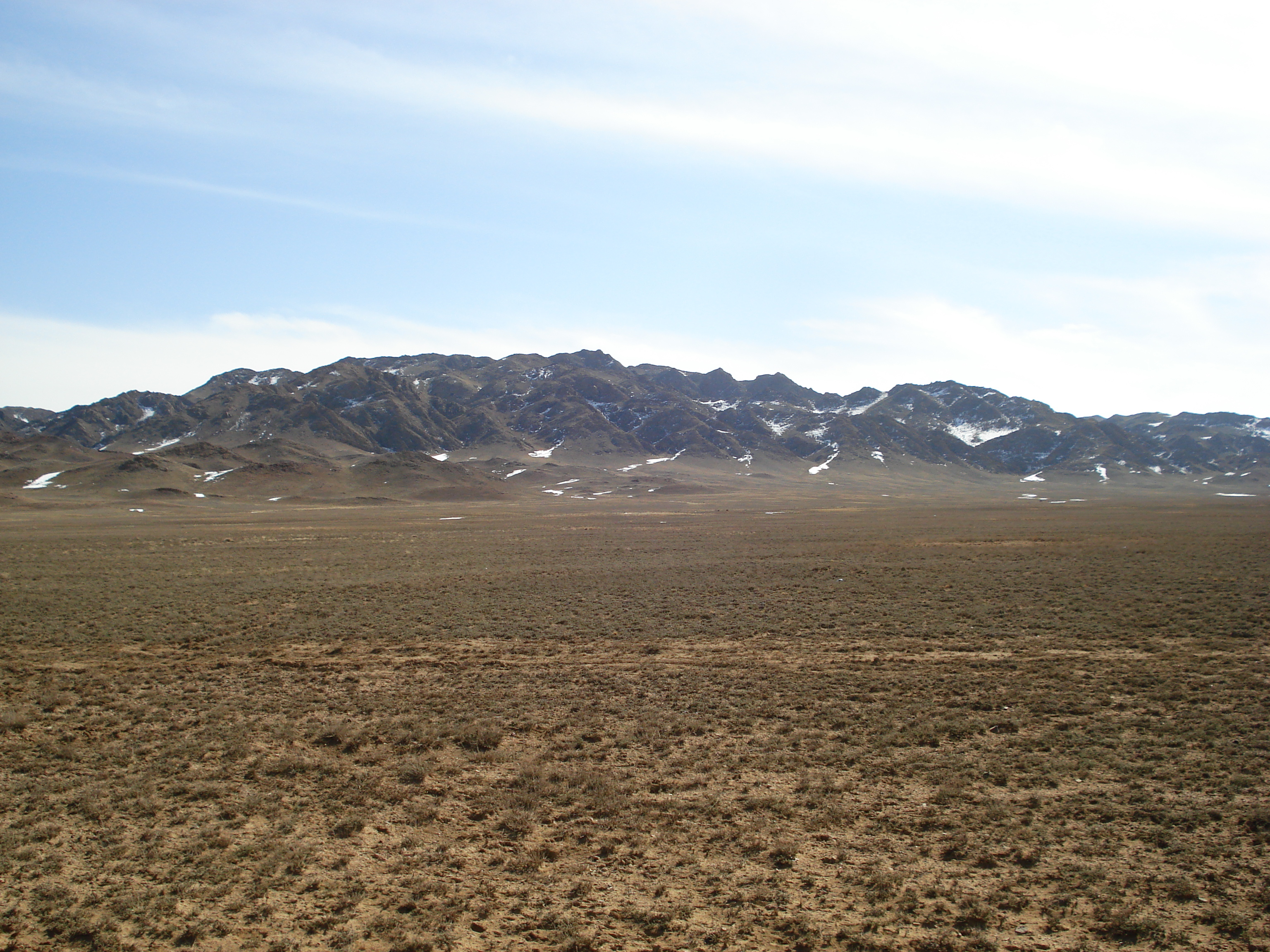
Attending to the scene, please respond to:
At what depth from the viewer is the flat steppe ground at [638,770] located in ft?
23.5

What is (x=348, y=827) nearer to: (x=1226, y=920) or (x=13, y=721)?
(x=13, y=721)

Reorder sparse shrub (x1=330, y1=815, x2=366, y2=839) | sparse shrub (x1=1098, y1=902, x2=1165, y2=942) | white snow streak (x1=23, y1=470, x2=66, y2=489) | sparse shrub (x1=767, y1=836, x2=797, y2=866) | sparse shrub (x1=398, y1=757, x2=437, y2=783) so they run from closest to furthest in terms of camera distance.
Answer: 1. sparse shrub (x1=1098, y1=902, x2=1165, y2=942)
2. sparse shrub (x1=767, y1=836, x2=797, y2=866)
3. sparse shrub (x1=330, y1=815, x2=366, y2=839)
4. sparse shrub (x1=398, y1=757, x2=437, y2=783)
5. white snow streak (x1=23, y1=470, x2=66, y2=489)

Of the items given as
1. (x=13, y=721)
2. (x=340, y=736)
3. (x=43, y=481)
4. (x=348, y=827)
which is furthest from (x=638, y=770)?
(x=43, y=481)

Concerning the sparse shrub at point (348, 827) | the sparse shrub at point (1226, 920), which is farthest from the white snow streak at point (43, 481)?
the sparse shrub at point (1226, 920)

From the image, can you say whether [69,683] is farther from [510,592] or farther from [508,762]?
[510,592]

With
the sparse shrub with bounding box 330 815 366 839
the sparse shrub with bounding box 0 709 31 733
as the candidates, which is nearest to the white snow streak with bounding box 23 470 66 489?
the sparse shrub with bounding box 0 709 31 733

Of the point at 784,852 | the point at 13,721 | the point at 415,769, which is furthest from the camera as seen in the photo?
the point at 13,721

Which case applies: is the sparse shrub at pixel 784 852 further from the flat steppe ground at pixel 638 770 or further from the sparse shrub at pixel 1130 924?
the sparse shrub at pixel 1130 924

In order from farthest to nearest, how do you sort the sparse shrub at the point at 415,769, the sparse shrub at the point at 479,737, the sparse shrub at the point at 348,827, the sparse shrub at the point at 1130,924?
the sparse shrub at the point at 479,737, the sparse shrub at the point at 415,769, the sparse shrub at the point at 348,827, the sparse shrub at the point at 1130,924

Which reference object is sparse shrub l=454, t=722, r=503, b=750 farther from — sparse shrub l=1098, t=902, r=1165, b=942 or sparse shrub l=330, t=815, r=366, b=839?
sparse shrub l=1098, t=902, r=1165, b=942

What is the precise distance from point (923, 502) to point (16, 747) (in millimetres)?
123901

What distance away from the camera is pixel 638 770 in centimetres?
1088

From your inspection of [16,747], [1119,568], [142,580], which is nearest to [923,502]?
[1119,568]

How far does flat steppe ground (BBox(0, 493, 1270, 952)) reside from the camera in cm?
715
